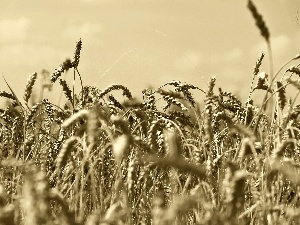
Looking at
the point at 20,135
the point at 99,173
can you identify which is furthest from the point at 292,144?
the point at 20,135

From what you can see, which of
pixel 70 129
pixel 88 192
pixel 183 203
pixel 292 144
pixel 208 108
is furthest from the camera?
pixel 70 129

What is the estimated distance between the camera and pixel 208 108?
2.04 metres

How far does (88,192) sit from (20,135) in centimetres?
77

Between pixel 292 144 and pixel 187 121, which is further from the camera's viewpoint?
pixel 187 121

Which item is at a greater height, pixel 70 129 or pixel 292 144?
pixel 70 129

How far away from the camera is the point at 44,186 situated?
1.14 m

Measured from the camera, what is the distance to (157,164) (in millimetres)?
1088

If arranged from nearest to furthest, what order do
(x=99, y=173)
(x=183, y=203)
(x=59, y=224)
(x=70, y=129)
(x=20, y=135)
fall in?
(x=183, y=203), (x=59, y=224), (x=99, y=173), (x=70, y=129), (x=20, y=135)

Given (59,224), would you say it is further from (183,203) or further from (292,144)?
(292,144)

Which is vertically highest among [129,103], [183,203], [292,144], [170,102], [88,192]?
[170,102]

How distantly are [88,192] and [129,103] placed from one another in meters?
0.62

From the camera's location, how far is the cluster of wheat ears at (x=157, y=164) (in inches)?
50.1

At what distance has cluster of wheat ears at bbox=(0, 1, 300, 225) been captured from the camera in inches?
50.1

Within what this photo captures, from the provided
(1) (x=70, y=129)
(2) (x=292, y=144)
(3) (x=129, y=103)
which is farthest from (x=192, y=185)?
(1) (x=70, y=129)
